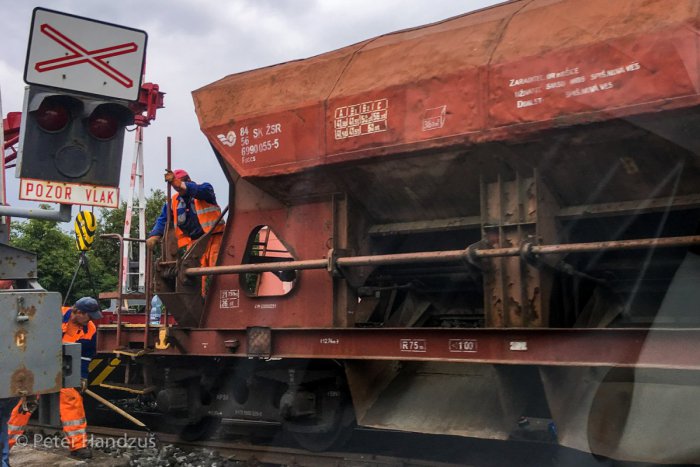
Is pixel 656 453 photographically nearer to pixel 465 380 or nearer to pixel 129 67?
pixel 465 380

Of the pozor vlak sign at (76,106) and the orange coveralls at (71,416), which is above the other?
the pozor vlak sign at (76,106)

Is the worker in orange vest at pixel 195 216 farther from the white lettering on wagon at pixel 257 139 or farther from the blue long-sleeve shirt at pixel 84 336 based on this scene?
the blue long-sleeve shirt at pixel 84 336

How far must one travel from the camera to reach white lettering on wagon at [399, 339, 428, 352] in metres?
4.92

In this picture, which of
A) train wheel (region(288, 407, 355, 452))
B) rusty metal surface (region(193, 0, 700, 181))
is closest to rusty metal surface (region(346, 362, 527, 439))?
train wheel (region(288, 407, 355, 452))

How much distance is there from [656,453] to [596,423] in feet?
1.31

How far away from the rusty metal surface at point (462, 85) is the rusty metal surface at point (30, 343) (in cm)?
276

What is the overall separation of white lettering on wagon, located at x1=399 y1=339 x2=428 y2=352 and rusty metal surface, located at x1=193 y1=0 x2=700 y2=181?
1.46m

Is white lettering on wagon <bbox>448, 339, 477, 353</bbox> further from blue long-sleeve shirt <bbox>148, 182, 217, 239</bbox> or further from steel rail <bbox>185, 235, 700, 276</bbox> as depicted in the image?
blue long-sleeve shirt <bbox>148, 182, 217, 239</bbox>

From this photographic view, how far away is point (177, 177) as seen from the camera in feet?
22.6

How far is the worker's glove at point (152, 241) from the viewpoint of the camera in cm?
706

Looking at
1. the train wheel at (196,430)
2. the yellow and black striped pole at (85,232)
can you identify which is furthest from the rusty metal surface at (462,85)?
the yellow and black striped pole at (85,232)

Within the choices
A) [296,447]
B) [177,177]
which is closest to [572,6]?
[177,177]

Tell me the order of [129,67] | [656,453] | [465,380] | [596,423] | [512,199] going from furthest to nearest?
[465,380] < [512,199] < [596,423] < [656,453] < [129,67]

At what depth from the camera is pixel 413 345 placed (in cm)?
498
